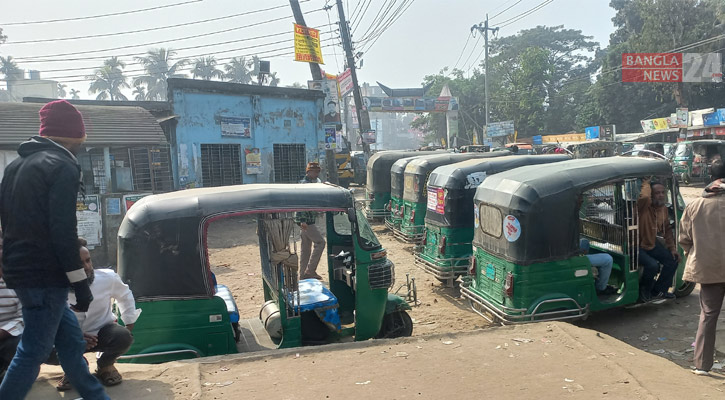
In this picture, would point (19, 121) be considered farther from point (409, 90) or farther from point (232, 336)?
point (409, 90)

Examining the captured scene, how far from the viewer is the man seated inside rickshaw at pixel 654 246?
633 centimetres

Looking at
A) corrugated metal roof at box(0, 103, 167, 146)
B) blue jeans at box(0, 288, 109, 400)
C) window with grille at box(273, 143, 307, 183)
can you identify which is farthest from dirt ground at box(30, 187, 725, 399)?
window with grille at box(273, 143, 307, 183)

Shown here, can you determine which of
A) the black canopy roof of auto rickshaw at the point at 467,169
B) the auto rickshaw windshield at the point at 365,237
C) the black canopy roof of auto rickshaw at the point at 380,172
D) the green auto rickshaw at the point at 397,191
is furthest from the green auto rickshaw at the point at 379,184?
the auto rickshaw windshield at the point at 365,237

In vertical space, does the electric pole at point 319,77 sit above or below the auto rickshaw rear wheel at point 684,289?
above

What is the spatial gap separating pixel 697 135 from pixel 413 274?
2875cm

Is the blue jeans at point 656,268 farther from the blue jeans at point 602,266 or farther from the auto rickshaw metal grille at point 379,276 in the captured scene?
the auto rickshaw metal grille at point 379,276

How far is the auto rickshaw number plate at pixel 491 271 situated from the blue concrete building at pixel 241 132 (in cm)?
1252

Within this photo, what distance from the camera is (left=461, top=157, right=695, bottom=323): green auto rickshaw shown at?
5660mm

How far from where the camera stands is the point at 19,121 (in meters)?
11.5

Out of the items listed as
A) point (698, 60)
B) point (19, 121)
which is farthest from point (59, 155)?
point (698, 60)

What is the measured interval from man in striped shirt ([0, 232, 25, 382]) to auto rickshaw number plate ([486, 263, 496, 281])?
478cm

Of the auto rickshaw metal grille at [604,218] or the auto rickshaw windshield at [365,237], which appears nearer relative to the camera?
the auto rickshaw windshield at [365,237]

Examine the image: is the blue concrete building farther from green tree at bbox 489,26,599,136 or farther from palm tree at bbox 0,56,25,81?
palm tree at bbox 0,56,25,81

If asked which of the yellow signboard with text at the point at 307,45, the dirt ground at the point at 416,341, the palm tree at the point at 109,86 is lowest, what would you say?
the dirt ground at the point at 416,341
